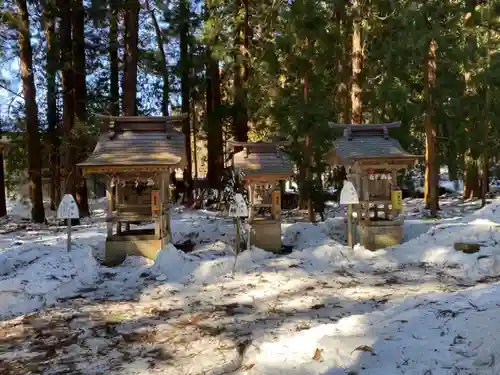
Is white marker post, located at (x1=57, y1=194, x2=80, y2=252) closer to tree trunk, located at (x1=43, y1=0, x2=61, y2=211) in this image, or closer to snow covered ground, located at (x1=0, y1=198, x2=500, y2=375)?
snow covered ground, located at (x1=0, y1=198, x2=500, y2=375)

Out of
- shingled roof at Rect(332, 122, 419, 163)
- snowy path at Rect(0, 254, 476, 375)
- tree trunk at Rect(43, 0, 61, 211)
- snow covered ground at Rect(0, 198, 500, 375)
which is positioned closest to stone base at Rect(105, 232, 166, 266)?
snow covered ground at Rect(0, 198, 500, 375)

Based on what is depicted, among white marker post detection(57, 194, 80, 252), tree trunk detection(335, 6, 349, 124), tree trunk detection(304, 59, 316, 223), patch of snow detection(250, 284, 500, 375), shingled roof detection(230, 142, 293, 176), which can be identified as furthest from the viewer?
tree trunk detection(335, 6, 349, 124)

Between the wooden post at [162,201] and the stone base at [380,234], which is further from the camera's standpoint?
the stone base at [380,234]

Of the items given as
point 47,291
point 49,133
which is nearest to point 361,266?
point 47,291

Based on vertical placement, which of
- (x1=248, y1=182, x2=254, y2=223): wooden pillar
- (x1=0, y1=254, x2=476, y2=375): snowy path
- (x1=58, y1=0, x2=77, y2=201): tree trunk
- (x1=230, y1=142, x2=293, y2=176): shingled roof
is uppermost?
(x1=58, y1=0, x2=77, y2=201): tree trunk

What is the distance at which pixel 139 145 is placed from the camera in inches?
445

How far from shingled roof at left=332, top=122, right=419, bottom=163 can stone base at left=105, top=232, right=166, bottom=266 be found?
564 centimetres

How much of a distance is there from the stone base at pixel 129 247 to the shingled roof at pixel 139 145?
1.93 metres

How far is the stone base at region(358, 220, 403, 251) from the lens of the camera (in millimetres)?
12148

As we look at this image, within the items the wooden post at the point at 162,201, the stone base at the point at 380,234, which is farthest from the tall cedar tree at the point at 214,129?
the stone base at the point at 380,234

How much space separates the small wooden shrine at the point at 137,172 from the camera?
35.2 ft

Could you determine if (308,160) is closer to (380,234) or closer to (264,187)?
(264,187)

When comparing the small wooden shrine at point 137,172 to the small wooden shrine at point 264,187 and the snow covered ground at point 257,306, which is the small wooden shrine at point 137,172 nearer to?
the snow covered ground at point 257,306

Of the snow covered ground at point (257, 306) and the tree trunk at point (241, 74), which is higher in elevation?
the tree trunk at point (241, 74)
